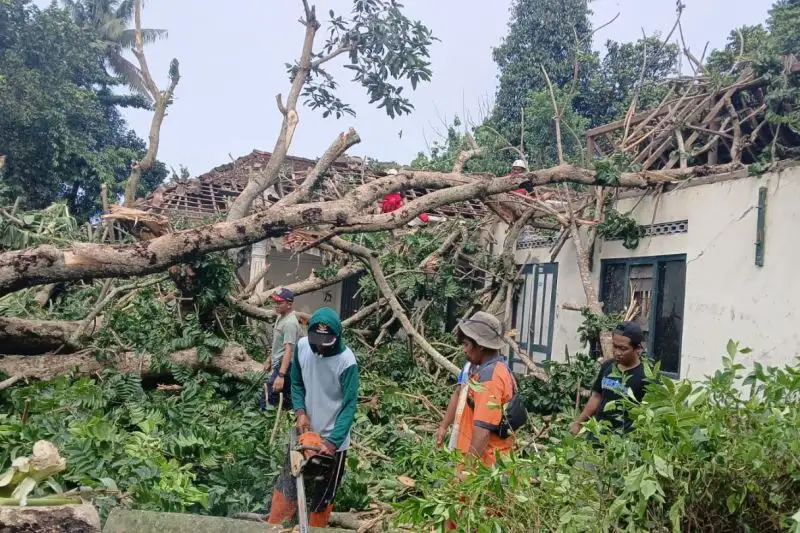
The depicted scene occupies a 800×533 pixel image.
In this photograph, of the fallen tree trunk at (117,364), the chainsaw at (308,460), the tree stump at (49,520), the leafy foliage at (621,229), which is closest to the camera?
the tree stump at (49,520)

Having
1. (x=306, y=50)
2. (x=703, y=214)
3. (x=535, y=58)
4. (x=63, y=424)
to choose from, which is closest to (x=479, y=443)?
(x=63, y=424)

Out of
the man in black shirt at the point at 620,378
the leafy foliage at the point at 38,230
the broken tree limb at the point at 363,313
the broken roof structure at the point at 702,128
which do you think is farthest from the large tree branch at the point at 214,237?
the man in black shirt at the point at 620,378

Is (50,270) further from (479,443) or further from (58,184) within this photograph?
(58,184)

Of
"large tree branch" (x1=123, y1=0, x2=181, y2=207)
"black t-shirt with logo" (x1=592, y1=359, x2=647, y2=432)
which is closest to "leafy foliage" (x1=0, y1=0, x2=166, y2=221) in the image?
"large tree branch" (x1=123, y1=0, x2=181, y2=207)

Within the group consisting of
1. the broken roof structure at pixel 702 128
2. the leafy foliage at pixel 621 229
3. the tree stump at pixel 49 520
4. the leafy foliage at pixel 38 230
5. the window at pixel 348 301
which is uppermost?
the broken roof structure at pixel 702 128

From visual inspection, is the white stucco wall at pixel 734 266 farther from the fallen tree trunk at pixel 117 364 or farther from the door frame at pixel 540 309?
the fallen tree trunk at pixel 117 364

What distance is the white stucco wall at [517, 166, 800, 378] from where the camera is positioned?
608cm

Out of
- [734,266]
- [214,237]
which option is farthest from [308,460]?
[734,266]

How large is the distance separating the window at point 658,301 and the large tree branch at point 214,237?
1856 mm

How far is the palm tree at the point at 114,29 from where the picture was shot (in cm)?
2675

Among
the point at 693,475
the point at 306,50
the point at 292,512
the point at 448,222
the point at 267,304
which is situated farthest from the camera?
the point at 448,222

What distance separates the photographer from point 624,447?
2.16 meters

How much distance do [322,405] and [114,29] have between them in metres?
26.8

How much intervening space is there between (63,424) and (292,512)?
2.80 m
